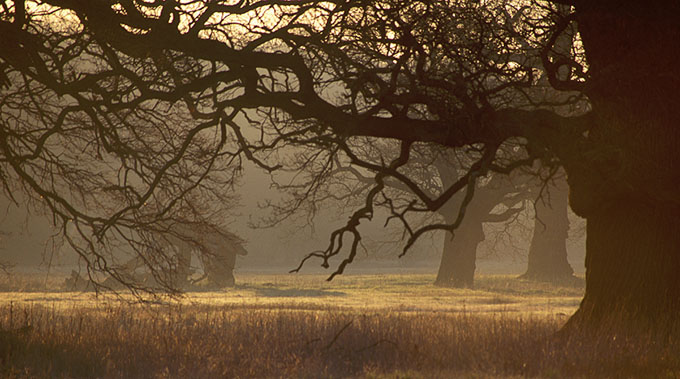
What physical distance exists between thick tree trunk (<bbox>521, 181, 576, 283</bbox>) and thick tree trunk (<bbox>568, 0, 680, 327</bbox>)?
2540 cm

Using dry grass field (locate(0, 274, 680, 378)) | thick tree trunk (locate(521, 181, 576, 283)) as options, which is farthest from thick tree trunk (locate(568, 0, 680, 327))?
thick tree trunk (locate(521, 181, 576, 283))

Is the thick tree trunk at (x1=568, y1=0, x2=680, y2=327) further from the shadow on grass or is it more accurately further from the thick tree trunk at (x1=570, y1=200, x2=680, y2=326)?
the shadow on grass

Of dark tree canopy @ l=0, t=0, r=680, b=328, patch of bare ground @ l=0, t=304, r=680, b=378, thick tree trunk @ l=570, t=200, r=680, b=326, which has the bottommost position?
patch of bare ground @ l=0, t=304, r=680, b=378

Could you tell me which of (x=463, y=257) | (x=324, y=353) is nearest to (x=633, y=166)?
(x=324, y=353)

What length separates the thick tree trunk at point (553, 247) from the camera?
3603cm

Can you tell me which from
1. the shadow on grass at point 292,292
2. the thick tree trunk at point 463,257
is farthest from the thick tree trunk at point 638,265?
the thick tree trunk at point 463,257

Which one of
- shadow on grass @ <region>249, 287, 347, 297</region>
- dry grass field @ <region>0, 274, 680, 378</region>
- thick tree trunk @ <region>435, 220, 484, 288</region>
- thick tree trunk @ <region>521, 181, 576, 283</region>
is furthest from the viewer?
thick tree trunk @ <region>521, 181, 576, 283</region>

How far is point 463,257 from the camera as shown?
34.1 m

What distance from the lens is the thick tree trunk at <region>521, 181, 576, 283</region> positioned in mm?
36031

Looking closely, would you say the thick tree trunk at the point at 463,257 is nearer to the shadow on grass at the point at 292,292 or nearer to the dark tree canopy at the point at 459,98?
the shadow on grass at the point at 292,292

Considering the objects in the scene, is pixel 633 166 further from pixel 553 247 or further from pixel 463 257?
pixel 553 247

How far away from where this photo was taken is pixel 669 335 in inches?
391

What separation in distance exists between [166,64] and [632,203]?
6.76 m

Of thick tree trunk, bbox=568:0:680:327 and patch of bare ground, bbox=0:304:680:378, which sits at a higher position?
thick tree trunk, bbox=568:0:680:327
